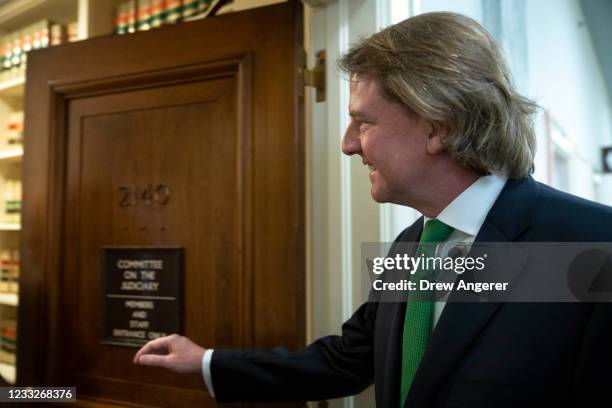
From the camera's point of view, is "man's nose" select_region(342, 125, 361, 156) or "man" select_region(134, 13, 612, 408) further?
"man's nose" select_region(342, 125, 361, 156)

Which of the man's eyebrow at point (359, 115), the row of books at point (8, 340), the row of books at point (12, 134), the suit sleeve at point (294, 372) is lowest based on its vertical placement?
the row of books at point (8, 340)

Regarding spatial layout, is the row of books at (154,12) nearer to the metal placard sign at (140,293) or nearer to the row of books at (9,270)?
the metal placard sign at (140,293)

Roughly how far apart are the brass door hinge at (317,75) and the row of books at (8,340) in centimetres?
201

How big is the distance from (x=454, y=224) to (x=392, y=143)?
6.8 inches

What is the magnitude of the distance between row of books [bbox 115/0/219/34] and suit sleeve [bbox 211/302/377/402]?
134 centimetres

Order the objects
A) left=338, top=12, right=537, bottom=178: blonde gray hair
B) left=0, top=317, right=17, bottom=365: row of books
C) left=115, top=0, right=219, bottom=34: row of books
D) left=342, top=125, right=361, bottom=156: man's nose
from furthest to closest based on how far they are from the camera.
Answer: left=0, top=317, right=17, bottom=365: row of books
left=115, top=0, right=219, bottom=34: row of books
left=342, top=125, right=361, bottom=156: man's nose
left=338, top=12, right=537, bottom=178: blonde gray hair

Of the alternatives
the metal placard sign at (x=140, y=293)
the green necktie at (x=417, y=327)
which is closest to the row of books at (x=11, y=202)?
the metal placard sign at (x=140, y=293)

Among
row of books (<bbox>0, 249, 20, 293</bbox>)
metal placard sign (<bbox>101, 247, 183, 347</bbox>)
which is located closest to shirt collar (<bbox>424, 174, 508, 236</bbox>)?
metal placard sign (<bbox>101, 247, 183, 347</bbox>)

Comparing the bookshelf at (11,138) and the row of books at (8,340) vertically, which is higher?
the bookshelf at (11,138)

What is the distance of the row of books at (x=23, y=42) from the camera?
209 centimetres

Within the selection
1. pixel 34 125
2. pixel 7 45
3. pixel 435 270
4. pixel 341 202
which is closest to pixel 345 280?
pixel 341 202

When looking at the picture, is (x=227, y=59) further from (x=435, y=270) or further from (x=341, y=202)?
(x=435, y=270)

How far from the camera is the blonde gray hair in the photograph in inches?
27.6

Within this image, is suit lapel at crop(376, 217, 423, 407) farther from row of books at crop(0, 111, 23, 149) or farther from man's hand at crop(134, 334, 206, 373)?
row of books at crop(0, 111, 23, 149)
